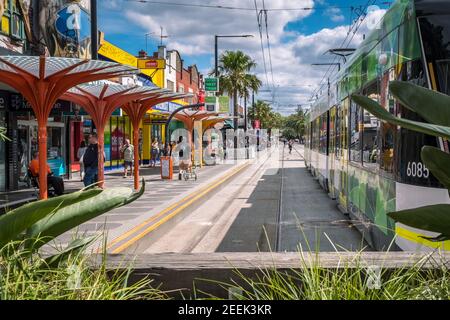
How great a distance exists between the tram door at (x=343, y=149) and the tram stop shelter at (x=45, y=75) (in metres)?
4.37

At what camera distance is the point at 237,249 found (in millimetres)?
9047

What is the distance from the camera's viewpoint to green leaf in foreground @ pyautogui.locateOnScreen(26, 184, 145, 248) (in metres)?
2.16

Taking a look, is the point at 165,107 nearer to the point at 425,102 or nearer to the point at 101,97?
the point at 101,97

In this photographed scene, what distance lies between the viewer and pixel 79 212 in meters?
2.16

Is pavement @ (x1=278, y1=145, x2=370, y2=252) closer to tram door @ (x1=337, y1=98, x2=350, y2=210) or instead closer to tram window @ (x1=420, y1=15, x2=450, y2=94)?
tram door @ (x1=337, y1=98, x2=350, y2=210)

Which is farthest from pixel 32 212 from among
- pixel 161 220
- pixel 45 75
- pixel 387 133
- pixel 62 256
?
pixel 161 220

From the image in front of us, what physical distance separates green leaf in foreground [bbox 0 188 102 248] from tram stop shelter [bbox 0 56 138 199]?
24.4 feet

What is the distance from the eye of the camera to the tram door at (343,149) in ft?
33.4

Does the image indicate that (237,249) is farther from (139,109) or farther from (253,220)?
(139,109)

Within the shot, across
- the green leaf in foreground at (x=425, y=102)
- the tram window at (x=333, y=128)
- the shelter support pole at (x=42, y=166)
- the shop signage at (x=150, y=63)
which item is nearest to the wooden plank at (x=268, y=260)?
the green leaf in foreground at (x=425, y=102)

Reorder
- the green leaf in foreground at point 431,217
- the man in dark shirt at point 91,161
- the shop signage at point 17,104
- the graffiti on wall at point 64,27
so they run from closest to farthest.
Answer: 1. the green leaf in foreground at point 431,217
2. the man in dark shirt at point 91,161
3. the shop signage at point 17,104
4. the graffiti on wall at point 64,27

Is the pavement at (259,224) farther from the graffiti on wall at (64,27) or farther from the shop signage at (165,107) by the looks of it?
the shop signage at (165,107)

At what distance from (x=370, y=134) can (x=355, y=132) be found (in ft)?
4.28

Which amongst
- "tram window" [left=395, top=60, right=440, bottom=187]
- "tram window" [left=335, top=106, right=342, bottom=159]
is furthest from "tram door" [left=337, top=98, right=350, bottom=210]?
"tram window" [left=395, top=60, right=440, bottom=187]
